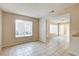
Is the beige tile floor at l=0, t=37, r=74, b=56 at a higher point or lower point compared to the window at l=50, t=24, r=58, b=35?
lower

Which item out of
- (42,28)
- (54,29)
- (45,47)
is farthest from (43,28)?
(45,47)

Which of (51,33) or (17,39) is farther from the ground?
(51,33)

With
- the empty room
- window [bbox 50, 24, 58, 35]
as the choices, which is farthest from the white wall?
window [bbox 50, 24, 58, 35]

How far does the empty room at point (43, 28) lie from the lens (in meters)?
1.65

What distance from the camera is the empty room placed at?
1.65m

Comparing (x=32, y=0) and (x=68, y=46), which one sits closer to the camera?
(x=32, y=0)

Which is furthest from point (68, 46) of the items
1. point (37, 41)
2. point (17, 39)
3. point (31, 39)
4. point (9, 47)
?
point (9, 47)

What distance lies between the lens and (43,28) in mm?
1841

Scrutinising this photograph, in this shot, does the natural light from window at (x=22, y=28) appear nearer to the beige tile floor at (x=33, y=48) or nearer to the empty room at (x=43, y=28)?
the empty room at (x=43, y=28)

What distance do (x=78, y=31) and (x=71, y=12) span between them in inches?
16.1

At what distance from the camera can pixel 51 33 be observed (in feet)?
5.67

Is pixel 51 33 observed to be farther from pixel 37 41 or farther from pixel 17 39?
pixel 17 39

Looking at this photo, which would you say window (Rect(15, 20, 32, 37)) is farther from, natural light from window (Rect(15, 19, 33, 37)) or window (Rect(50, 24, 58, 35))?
window (Rect(50, 24, 58, 35))

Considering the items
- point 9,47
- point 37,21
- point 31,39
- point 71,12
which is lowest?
point 9,47
